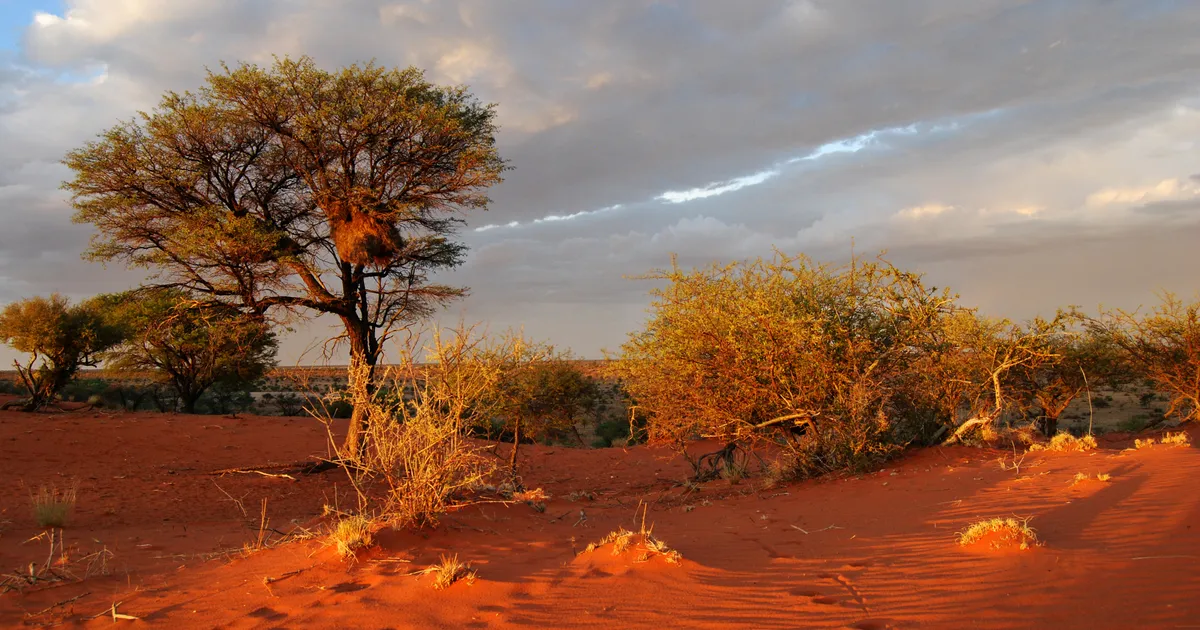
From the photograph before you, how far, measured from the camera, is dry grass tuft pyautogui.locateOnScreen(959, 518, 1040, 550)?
5.64 metres

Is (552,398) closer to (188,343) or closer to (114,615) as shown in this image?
(188,343)

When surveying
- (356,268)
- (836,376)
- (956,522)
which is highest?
(356,268)

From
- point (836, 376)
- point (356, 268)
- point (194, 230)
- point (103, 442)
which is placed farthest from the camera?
point (103, 442)

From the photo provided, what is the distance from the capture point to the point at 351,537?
580 cm

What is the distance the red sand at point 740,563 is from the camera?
4574 mm

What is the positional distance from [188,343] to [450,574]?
1609 centimetres

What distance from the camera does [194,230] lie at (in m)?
12.9

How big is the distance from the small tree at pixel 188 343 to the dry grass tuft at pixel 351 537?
855cm

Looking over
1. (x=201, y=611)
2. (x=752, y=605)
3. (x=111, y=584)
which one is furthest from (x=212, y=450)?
(x=752, y=605)

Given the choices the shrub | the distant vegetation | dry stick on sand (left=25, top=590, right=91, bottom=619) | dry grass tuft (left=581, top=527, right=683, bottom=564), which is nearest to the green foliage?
the distant vegetation

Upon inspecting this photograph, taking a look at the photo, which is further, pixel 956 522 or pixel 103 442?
pixel 103 442

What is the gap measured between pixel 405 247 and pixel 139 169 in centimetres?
489

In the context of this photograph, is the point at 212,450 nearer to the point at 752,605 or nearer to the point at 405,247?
the point at 405,247

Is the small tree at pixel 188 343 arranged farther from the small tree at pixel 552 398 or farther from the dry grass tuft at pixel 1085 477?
the dry grass tuft at pixel 1085 477
